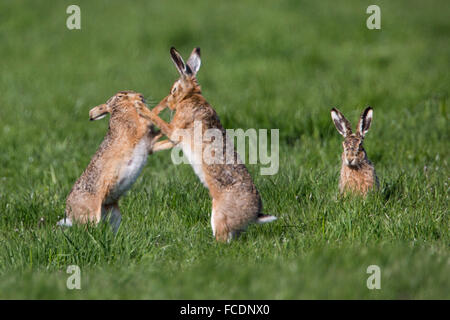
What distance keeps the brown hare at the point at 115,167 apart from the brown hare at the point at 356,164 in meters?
1.72

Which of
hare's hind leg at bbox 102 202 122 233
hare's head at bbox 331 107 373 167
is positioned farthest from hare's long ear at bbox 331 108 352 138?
hare's hind leg at bbox 102 202 122 233

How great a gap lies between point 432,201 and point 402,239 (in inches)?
36.9

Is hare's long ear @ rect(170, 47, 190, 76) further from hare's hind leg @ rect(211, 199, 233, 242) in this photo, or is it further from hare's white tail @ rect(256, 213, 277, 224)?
hare's white tail @ rect(256, 213, 277, 224)

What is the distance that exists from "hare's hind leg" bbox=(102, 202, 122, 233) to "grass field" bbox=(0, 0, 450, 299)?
19cm

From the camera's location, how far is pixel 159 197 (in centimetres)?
623

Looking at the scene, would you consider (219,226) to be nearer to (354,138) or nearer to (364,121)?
(354,138)

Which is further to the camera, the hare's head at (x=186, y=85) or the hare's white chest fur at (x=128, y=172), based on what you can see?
the hare's head at (x=186, y=85)

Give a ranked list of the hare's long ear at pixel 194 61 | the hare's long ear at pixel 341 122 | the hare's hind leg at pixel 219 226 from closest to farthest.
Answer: the hare's hind leg at pixel 219 226
the hare's long ear at pixel 194 61
the hare's long ear at pixel 341 122

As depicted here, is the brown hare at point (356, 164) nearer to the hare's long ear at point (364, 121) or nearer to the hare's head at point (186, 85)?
the hare's long ear at point (364, 121)

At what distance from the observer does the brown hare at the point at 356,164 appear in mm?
5934

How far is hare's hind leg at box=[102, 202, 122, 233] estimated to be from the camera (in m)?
5.36

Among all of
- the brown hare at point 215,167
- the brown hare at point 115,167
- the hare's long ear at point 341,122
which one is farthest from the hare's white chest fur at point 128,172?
the hare's long ear at point 341,122

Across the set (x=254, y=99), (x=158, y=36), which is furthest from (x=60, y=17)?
(x=254, y=99)
